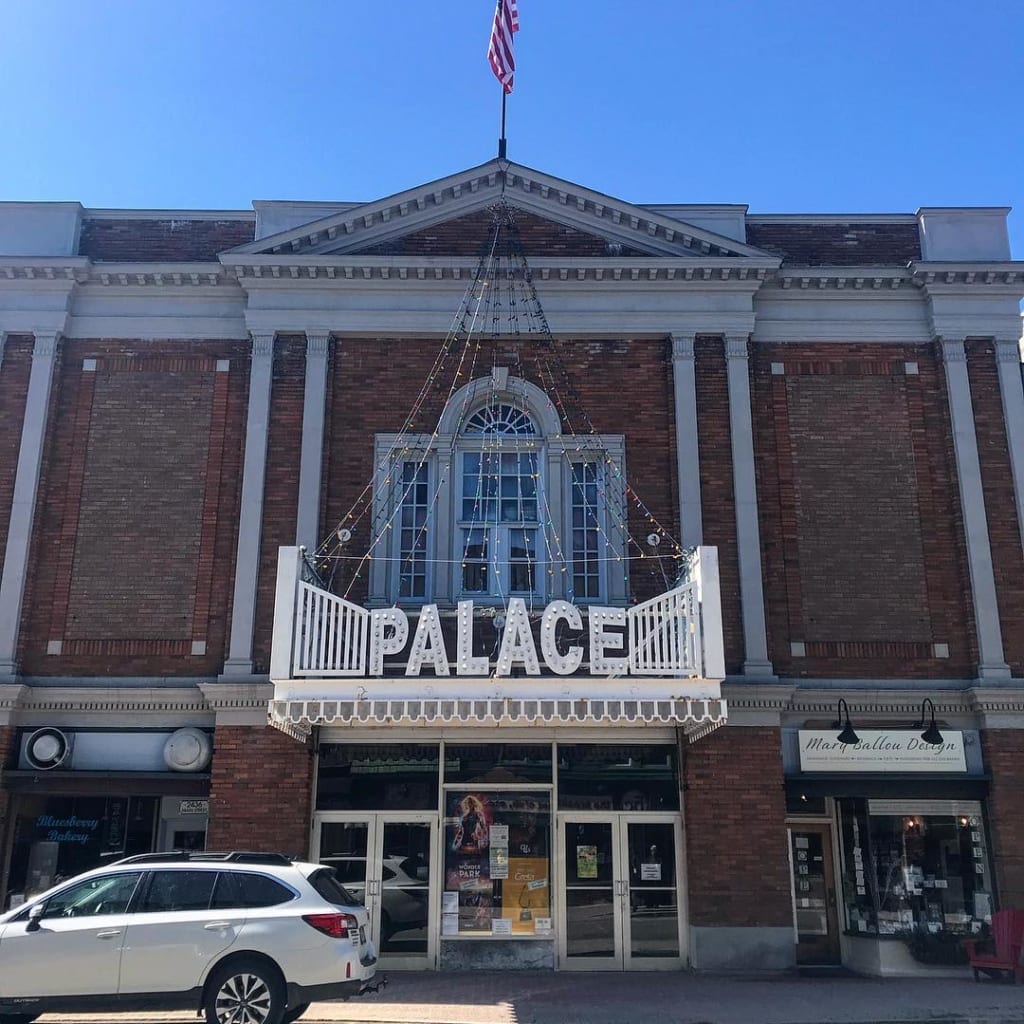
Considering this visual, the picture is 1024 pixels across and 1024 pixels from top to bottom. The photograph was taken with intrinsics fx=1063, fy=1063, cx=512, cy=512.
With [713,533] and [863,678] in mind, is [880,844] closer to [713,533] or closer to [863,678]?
[863,678]

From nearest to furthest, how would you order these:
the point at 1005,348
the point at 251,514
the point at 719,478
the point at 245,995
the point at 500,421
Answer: the point at 245,995, the point at 251,514, the point at 719,478, the point at 1005,348, the point at 500,421

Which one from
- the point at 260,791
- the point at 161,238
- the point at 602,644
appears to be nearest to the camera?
the point at 602,644

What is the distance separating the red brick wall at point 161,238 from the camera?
1666 cm

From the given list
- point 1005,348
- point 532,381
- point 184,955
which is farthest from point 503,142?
point 184,955

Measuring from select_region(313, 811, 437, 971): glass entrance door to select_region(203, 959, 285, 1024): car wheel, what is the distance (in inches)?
182

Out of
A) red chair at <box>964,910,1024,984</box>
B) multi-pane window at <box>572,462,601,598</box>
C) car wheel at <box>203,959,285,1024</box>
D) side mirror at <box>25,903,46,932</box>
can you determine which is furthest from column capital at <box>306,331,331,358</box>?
red chair at <box>964,910,1024,984</box>

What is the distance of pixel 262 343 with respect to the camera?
15977 millimetres

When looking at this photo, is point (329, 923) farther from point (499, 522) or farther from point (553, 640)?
point (499, 522)

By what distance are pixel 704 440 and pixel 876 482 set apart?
265 cm

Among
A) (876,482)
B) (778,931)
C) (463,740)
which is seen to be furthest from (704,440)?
(778,931)

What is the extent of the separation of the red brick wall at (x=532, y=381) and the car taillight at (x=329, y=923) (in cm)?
669

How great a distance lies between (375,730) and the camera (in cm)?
1456

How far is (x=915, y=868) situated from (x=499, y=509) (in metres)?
7.55

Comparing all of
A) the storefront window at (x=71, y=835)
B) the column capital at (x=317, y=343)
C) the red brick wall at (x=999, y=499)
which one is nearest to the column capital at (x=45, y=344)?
the column capital at (x=317, y=343)
